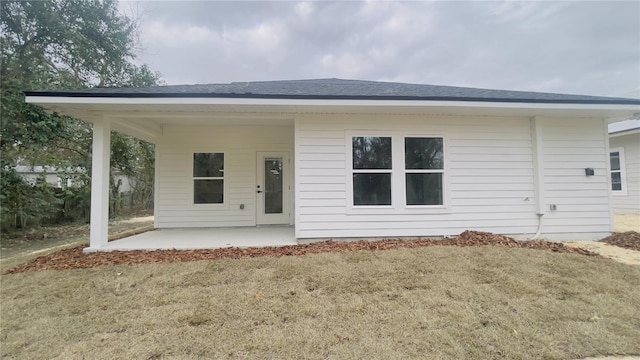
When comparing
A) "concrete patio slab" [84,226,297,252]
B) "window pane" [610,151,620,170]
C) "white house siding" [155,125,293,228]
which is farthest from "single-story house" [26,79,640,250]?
"window pane" [610,151,620,170]

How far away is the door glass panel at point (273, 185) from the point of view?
7.86 meters

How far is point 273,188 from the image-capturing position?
25.8 feet

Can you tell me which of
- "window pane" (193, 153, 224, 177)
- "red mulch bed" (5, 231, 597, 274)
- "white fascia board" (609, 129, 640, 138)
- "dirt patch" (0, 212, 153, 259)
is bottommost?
"dirt patch" (0, 212, 153, 259)

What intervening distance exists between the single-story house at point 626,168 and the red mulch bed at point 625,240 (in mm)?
4945

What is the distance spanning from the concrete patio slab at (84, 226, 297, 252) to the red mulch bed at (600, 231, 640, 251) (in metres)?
6.13

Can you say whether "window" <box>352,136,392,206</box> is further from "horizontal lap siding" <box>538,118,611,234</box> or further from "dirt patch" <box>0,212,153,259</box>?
"dirt patch" <box>0,212,153,259</box>

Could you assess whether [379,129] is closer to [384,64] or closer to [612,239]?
[612,239]

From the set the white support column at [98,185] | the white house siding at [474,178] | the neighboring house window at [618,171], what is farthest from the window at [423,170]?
the neighboring house window at [618,171]

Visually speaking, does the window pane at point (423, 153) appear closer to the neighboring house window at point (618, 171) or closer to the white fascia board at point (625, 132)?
the white fascia board at point (625, 132)

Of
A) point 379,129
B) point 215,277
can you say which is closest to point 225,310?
point 215,277

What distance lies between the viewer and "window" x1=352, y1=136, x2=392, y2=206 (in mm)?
5809

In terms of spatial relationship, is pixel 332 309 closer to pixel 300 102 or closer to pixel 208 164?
pixel 300 102

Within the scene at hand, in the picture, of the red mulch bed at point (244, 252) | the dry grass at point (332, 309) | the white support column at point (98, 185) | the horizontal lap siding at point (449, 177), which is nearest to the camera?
the dry grass at point (332, 309)

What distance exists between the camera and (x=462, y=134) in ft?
19.6
